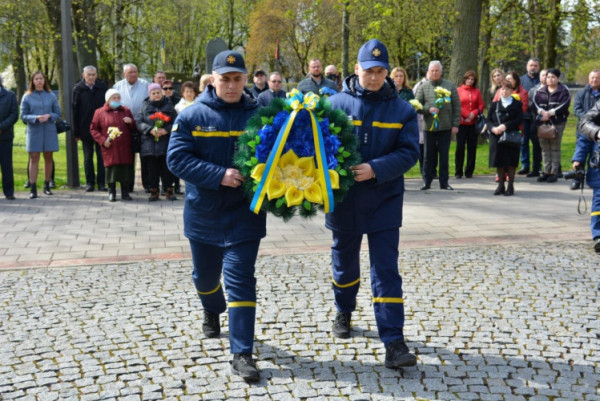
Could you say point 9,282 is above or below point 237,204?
below

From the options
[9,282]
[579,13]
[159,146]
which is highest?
[579,13]

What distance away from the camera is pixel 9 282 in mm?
6887

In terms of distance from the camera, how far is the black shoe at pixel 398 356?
4586mm

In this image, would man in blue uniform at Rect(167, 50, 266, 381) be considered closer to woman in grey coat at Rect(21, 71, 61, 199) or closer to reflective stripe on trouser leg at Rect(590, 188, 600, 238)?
reflective stripe on trouser leg at Rect(590, 188, 600, 238)

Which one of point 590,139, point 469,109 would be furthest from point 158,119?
point 590,139

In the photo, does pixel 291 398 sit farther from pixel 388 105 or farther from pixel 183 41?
pixel 183 41

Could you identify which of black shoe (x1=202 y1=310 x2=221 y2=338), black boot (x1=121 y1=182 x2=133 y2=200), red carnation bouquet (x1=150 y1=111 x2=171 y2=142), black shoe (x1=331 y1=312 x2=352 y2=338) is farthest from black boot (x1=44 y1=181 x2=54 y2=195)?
black shoe (x1=331 y1=312 x2=352 y2=338)

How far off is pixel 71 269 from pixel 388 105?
4.05m

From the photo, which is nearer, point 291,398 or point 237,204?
point 291,398

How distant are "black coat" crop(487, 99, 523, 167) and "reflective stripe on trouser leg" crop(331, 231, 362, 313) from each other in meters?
7.34

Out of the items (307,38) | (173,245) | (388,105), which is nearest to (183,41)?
(307,38)

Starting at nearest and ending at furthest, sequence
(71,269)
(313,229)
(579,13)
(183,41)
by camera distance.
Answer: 1. (71,269)
2. (313,229)
3. (579,13)
4. (183,41)

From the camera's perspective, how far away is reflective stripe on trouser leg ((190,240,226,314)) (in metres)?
4.96

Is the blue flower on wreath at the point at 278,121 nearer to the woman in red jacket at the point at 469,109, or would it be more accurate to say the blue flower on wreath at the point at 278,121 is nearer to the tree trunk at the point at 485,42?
the woman in red jacket at the point at 469,109
